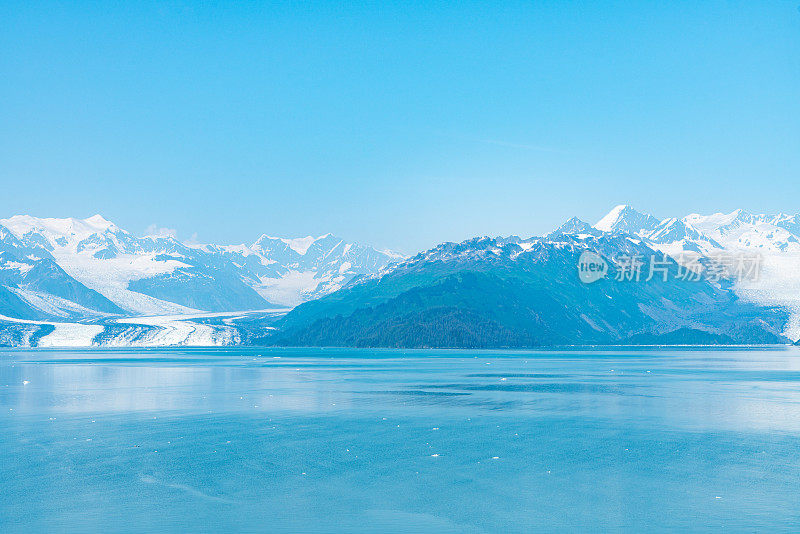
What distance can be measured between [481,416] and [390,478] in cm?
3369

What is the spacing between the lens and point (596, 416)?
82.6m

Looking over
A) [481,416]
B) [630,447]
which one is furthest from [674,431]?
[481,416]

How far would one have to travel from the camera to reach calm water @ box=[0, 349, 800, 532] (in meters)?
39.9

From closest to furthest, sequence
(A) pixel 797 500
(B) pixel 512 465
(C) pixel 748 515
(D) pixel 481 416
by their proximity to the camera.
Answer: (C) pixel 748 515
(A) pixel 797 500
(B) pixel 512 465
(D) pixel 481 416

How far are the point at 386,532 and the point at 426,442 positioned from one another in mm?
26722

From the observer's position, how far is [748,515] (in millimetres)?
40219

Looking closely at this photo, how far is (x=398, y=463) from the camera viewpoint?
54.5 m

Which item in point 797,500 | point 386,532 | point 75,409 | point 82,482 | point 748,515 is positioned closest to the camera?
point 386,532

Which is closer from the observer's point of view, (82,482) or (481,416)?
(82,482)

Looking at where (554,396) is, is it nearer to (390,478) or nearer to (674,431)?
(674,431)

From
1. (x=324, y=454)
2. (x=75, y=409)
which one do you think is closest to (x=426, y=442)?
(x=324, y=454)

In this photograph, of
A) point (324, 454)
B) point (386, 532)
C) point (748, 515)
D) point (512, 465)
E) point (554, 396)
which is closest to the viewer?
point (386, 532)

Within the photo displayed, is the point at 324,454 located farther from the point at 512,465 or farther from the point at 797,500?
the point at 797,500

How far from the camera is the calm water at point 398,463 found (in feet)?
131
